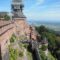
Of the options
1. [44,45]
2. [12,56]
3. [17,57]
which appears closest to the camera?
[12,56]

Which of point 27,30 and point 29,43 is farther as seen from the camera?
point 27,30

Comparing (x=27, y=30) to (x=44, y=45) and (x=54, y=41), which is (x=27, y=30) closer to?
(x=54, y=41)

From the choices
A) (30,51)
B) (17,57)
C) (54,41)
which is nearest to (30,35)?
(54,41)

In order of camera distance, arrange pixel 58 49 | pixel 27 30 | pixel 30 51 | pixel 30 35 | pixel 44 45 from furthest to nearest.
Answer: pixel 58 49, pixel 27 30, pixel 30 35, pixel 44 45, pixel 30 51

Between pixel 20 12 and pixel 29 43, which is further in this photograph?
pixel 20 12

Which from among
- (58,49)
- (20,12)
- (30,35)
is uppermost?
(20,12)

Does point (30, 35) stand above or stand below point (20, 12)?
below

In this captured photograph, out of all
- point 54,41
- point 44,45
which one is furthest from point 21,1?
point 44,45

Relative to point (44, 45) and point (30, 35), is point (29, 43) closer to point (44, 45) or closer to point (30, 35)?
point (44, 45)

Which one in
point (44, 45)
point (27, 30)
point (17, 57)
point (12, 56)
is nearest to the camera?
point (12, 56)
